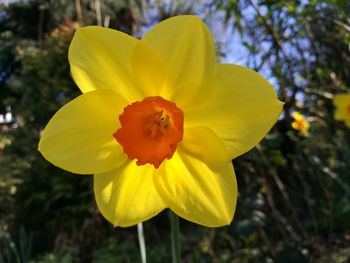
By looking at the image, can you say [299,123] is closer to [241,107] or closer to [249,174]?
[249,174]

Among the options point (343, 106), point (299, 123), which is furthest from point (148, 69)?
point (299, 123)

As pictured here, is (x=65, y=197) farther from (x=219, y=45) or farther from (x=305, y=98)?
(x=305, y=98)

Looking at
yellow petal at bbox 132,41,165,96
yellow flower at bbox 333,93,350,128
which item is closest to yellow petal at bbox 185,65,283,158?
yellow petal at bbox 132,41,165,96

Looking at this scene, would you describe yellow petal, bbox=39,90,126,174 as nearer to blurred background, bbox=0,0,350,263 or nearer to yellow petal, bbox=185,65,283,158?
yellow petal, bbox=185,65,283,158

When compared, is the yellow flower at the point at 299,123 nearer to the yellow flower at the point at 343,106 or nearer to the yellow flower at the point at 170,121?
the yellow flower at the point at 343,106

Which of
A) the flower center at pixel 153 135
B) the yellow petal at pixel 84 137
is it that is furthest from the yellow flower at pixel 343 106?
the yellow petal at pixel 84 137
